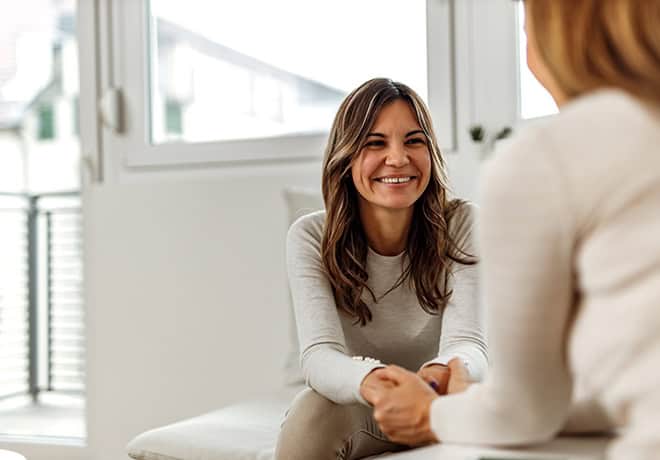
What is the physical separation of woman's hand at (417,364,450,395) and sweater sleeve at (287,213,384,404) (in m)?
0.08

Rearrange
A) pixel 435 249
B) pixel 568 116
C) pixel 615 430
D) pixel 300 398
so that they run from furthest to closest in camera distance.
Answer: pixel 435 249 → pixel 300 398 → pixel 615 430 → pixel 568 116

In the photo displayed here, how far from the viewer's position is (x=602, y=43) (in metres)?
0.72

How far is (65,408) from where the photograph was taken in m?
3.95

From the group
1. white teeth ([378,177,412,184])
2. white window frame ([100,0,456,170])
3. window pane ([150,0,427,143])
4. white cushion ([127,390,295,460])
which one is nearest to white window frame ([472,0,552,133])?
window pane ([150,0,427,143])

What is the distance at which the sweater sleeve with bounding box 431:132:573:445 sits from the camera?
0.71 m

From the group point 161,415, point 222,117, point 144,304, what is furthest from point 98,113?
point 161,415

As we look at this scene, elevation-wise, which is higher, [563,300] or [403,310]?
[563,300]

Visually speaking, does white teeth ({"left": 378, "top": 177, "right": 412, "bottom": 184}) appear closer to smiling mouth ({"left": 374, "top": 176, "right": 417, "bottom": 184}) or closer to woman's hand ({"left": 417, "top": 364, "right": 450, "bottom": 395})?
smiling mouth ({"left": 374, "top": 176, "right": 417, "bottom": 184})

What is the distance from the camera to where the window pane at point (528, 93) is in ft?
7.82

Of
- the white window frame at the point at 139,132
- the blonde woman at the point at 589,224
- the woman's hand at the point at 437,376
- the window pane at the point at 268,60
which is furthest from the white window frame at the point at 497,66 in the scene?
the blonde woman at the point at 589,224

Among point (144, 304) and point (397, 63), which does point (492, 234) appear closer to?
point (397, 63)

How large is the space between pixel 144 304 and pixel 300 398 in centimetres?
150

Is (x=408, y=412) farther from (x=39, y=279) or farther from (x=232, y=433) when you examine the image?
(x=39, y=279)

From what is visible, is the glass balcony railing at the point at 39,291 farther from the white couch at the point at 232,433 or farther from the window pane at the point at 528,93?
the window pane at the point at 528,93
